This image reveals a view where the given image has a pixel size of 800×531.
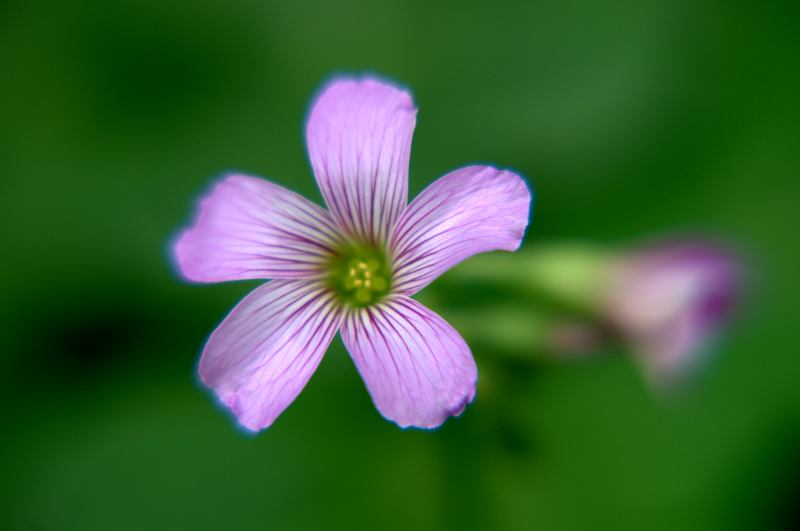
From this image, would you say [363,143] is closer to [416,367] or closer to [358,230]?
[358,230]

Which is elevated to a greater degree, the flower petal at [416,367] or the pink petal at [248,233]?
the pink petal at [248,233]

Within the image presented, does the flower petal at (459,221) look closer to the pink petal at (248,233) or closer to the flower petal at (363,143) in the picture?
the flower petal at (363,143)

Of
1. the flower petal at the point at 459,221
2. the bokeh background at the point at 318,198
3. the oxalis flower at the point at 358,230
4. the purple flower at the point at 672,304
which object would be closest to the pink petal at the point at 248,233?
the oxalis flower at the point at 358,230

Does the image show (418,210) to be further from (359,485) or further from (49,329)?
(49,329)

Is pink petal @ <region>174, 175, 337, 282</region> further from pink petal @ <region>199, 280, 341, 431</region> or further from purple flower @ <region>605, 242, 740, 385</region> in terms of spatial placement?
purple flower @ <region>605, 242, 740, 385</region>

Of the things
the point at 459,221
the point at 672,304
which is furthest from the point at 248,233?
the point at 672,304

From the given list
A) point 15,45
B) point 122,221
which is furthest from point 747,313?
point 15,45

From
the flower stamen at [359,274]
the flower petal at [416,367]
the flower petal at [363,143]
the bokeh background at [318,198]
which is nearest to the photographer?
the flower petal at [416,367]

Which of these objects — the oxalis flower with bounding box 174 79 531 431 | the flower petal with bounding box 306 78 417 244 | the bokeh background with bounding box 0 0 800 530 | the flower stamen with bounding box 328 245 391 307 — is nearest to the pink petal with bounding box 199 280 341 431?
the oxalis flower with bounding box 174 79 531 431

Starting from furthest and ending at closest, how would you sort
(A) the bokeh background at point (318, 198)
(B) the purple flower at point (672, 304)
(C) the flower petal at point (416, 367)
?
(A) the bokeh background at point (318, 198) → (B) the purple flower at point (672, 304) → (C) the flower petal at point (416, 367)
